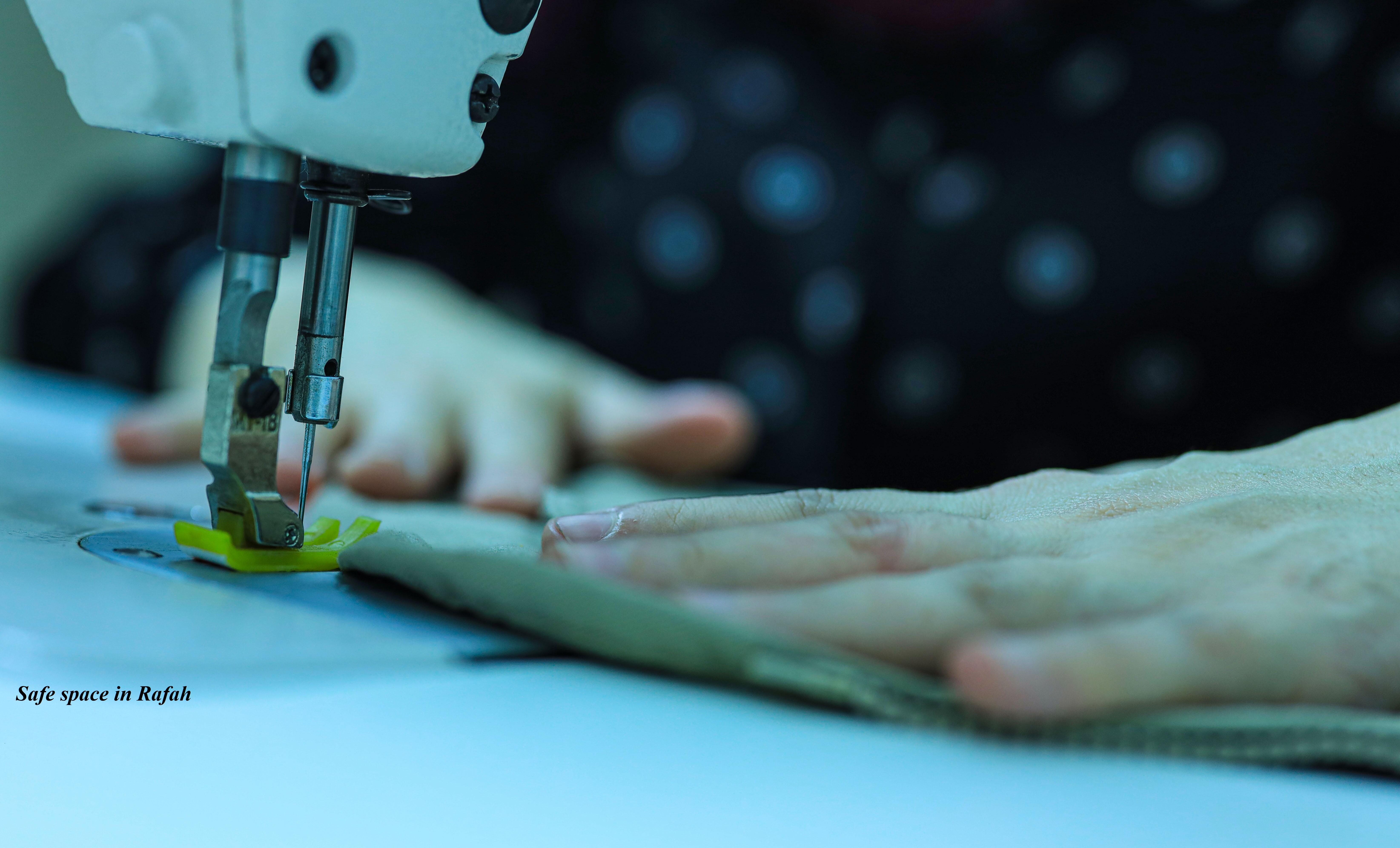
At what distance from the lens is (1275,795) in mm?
260

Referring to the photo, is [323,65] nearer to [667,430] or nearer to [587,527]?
[587,527]

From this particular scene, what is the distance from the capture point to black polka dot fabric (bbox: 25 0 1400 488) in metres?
1.18

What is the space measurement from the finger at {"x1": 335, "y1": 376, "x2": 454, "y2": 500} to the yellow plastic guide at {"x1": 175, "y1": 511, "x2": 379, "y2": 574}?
0.24 metres

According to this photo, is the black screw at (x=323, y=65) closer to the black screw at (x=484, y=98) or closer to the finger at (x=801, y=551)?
the black screw at (x=484, y=98)

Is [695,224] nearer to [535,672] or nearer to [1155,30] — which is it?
[1155,30]

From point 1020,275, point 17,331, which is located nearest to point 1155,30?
point 1020,275

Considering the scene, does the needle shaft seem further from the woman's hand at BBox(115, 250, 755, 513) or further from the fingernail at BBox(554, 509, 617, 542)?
the woman's hand at BBox(115, 250, 755, 513)

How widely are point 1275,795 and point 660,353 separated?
47.6 inches

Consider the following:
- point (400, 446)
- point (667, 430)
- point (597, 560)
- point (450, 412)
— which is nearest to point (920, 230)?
point (667, 430)

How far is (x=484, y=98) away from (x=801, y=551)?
22cm

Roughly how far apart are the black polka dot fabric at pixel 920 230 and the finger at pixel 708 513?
921 mm

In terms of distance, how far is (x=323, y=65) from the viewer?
372 millimetres

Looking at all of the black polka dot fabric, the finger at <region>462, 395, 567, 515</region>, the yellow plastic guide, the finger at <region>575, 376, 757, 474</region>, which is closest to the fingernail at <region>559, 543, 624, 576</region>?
the yellow plastic guide

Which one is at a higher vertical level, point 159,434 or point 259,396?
point 159,434
